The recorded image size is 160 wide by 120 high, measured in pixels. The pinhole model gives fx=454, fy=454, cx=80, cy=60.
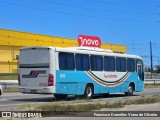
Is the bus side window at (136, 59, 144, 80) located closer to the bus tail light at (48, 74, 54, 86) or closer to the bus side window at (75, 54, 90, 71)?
the bus side window at (75, 54, 90, 71)

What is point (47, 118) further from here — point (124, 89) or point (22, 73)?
point (124, 89)

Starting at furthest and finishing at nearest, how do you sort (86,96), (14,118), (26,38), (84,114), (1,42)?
(26,38) → (1,42) → (86,96) → (84,114) → (14,118)

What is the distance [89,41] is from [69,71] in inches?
1245

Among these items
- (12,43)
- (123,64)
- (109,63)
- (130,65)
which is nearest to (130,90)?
(130,65)

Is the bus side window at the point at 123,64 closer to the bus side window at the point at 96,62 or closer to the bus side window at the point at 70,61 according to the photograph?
the bus side window at the point at 96,62

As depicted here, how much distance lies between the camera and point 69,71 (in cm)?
2634

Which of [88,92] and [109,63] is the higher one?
[109,63]

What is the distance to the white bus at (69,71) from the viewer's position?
83.1 ft

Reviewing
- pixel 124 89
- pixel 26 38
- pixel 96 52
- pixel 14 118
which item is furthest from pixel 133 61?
pixel 26 38

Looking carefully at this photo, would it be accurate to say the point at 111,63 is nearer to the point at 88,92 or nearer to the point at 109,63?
the point at 109,63

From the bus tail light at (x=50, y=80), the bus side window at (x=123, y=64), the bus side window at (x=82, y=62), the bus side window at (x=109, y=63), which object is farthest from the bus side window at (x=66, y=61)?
the bus side window at (x=123, y=64)

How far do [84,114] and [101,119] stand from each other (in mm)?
1468

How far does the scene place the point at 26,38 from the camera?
293 feet

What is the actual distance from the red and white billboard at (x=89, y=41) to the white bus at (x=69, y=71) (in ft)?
81.4
